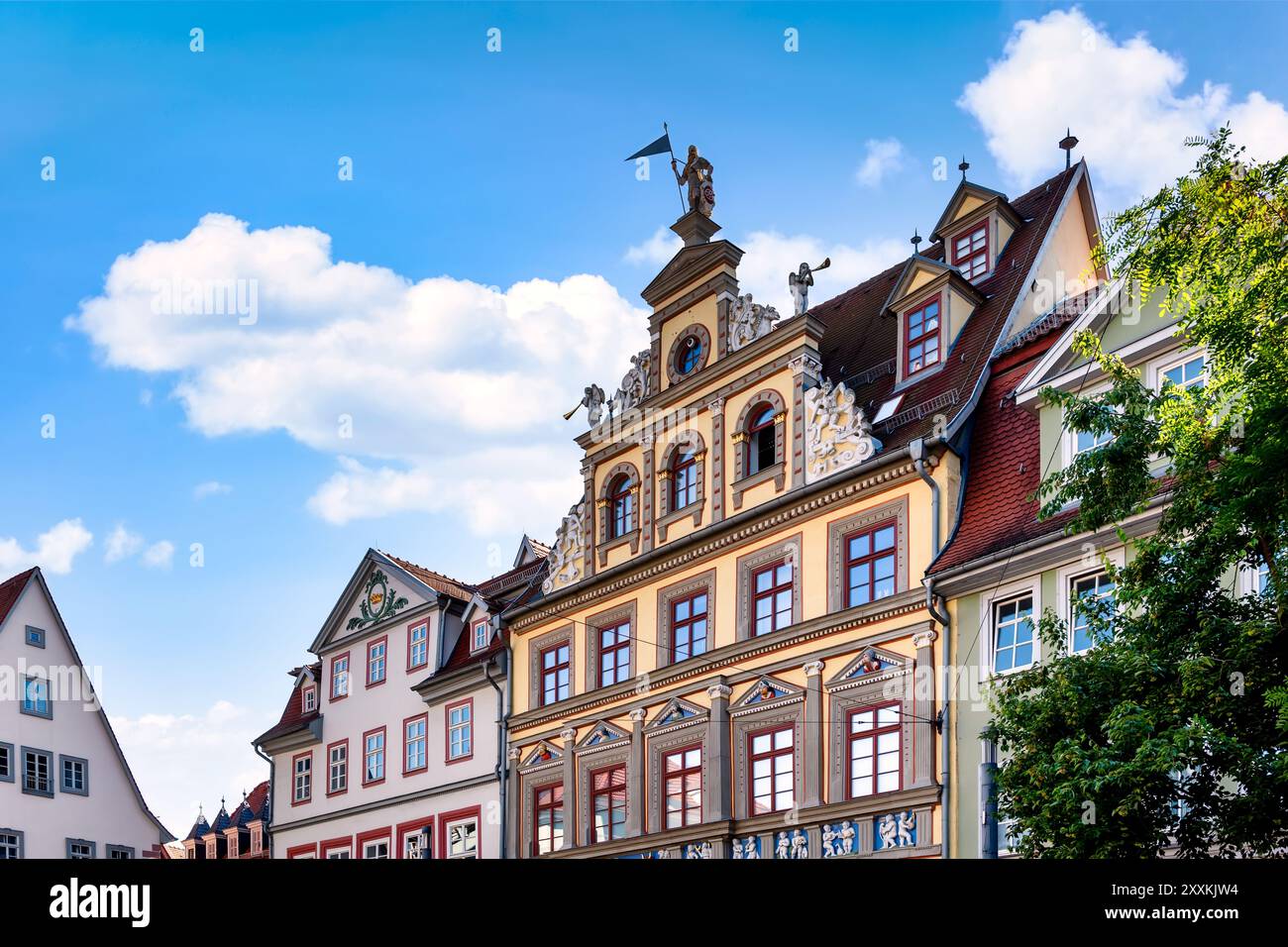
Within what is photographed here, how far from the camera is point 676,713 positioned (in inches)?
1145

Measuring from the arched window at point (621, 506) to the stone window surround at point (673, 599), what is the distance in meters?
2.10

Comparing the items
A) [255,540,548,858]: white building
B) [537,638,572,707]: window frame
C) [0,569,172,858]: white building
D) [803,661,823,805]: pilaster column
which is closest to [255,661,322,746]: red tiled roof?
[255,540,548,858]: white building

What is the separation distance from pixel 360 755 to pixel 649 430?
1202cm

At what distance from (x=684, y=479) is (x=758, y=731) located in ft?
19.6

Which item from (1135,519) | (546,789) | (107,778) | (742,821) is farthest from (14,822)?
(1135,519)

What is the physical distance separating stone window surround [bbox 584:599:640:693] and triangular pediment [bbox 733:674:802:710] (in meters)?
3.49

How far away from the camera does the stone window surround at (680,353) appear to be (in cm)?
3133

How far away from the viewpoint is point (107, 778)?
42.7 metres

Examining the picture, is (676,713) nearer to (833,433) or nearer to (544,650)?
(544,650)

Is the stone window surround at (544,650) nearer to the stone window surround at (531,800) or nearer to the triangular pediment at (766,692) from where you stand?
the stone window surround at (531,800)

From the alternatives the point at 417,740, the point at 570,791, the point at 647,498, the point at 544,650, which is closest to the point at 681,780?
the point at 570,791

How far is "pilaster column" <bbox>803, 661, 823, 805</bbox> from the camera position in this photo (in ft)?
84.5

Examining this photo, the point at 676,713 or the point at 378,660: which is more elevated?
the point at 378,660

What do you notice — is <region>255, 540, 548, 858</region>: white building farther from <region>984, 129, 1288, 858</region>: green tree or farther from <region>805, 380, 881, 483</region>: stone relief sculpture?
<region>984, 129, 1288, 858</region>: green tree
